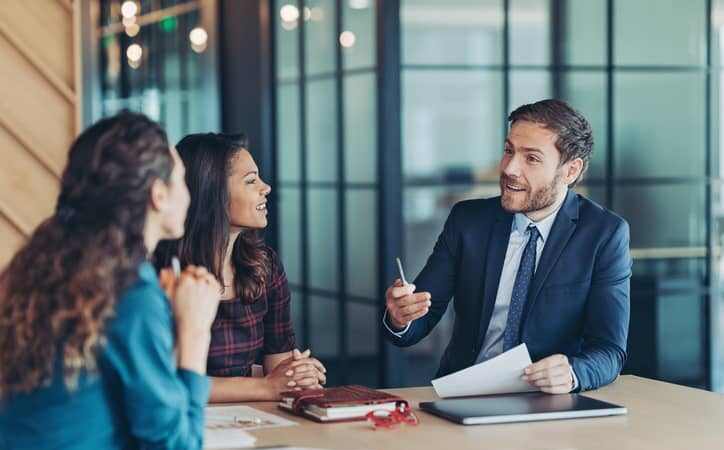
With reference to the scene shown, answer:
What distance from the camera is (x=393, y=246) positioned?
4.72 metres

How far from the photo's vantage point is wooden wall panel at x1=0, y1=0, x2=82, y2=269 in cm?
375

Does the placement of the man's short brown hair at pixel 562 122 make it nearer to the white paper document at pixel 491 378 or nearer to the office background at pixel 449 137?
the white paper document at pixel 491 378

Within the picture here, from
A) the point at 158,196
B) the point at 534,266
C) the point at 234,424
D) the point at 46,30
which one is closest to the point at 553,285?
the point at 534,266

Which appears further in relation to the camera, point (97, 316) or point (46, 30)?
point (46, 30)

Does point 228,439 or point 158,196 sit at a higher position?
point 158,196

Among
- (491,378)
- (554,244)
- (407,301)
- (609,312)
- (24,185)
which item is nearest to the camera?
(491,378)

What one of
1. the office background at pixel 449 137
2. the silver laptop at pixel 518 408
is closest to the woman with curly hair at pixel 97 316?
the silver laptop at pixel 518 408

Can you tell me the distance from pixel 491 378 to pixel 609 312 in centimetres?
53

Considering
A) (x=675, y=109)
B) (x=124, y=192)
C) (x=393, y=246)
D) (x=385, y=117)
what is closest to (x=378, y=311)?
(x=393, y=246)

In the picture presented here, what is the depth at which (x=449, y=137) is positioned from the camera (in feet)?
15.8

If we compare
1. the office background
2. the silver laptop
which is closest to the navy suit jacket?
the silver laptop

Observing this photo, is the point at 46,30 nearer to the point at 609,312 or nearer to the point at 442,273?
the point at 442,273

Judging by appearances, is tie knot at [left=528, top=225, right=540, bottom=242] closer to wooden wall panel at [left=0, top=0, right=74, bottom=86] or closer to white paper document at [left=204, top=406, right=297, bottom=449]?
white paper document at [left=204, top=406, right=297, bottom=449]

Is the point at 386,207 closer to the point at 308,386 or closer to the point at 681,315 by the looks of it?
the point at 681,315
